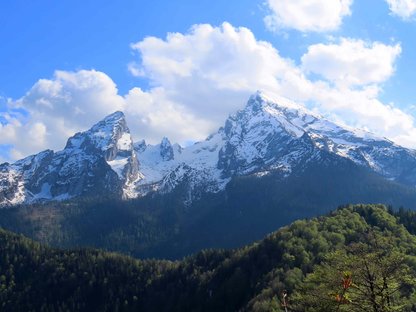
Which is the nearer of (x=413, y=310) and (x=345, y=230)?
(x=413, y=310)

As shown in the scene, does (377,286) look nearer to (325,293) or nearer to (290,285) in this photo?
(325,293)

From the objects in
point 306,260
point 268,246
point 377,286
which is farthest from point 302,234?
point 377,286

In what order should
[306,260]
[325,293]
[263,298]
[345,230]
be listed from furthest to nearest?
[345,230] < [306,260] < [263,298] < [325,293]

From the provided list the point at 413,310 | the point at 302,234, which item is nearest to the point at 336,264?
the point at 413,310

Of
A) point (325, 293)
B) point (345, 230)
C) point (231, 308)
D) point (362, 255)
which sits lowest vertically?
point (231, 308)

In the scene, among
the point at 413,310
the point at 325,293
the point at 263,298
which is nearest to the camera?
the point at 325,293

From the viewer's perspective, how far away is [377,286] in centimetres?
3912

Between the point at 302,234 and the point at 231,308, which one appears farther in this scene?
the point at 302,234

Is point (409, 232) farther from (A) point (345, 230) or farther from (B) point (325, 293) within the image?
(B) point (325, 293)

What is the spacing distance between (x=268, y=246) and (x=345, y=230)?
2686cm

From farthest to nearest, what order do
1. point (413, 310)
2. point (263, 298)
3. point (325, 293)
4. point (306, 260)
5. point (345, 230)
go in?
point (345, 230)
point (306, 260)
point (263, 298)
point (413, 310)
point (325, 293)

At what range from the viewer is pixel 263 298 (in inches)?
6078

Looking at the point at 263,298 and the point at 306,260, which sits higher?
the point at 306,260

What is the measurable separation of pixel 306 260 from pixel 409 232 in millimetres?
49628
